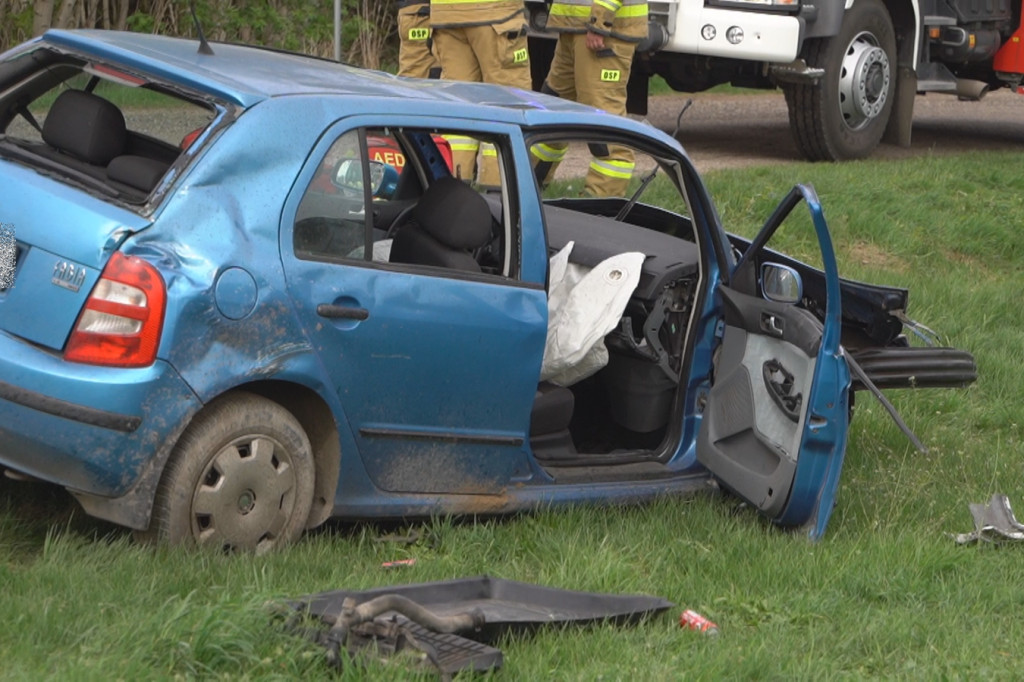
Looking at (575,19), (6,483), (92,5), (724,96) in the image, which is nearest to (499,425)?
(6,483)

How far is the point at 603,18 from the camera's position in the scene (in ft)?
31.2

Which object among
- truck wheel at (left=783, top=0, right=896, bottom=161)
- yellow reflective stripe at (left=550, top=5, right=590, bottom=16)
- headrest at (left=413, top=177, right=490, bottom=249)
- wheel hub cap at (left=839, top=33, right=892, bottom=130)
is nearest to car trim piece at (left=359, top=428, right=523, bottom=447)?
headrest at (left=413, top=177, right=490, bottom=249)

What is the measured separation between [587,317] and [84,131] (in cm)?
178

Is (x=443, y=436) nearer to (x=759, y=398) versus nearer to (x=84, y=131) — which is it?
(x=759, y=398)

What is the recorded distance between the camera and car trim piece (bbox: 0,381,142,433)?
13.4 feet

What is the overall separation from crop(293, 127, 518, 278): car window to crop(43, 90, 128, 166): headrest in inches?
30.0

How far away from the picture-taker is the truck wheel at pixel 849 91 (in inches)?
452

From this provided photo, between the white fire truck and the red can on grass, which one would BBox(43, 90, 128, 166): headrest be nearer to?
the red can on grass

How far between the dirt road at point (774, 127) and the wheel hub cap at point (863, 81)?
0.63 metres

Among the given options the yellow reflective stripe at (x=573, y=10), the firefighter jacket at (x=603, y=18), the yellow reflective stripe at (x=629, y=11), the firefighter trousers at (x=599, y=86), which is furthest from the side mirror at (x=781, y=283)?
the yellow reflective stripe at (x=573, y=10)

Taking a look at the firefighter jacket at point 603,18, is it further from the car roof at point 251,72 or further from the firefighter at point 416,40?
the car roof at point 251,72

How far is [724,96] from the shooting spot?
17391 mm

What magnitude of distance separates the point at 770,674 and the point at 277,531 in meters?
1.45

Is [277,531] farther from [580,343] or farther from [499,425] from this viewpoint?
[580,343]
